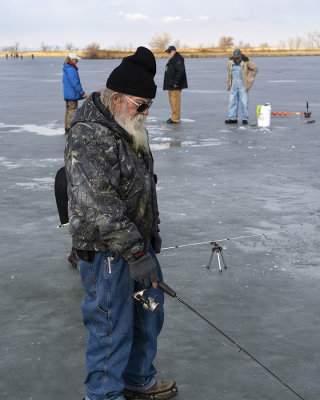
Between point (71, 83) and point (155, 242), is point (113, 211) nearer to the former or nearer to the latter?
point (155, 242)

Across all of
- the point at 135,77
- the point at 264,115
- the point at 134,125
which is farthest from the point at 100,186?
the point at 264,115

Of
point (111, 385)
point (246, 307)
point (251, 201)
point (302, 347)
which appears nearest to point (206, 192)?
point (251, 201)

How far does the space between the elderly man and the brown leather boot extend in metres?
0.25

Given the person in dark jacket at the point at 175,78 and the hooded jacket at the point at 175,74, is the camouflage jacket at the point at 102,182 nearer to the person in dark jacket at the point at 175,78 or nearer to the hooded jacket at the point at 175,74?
the person in dark jacket at the point at 175,78

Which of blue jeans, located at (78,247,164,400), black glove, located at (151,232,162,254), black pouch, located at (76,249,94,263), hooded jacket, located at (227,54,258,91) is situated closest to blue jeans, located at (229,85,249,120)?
hooded jacket, located at (227,54,258,91)

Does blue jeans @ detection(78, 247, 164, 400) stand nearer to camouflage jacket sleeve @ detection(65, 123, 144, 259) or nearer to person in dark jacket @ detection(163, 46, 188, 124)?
camouflage jacket sleeve @ detection(65, 123, 144, 259)

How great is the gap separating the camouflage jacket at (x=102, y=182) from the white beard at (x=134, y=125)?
26 mm

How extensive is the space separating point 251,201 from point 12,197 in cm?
300

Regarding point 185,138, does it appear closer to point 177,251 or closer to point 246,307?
point 177,251

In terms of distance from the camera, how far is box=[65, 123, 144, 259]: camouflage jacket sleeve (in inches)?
117

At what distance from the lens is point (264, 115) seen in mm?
14219

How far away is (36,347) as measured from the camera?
4.06 metres

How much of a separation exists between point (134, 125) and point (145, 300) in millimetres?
889

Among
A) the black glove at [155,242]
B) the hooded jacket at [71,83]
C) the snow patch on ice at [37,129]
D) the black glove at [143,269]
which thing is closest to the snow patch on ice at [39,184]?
the hooded jacket at [71,83]
